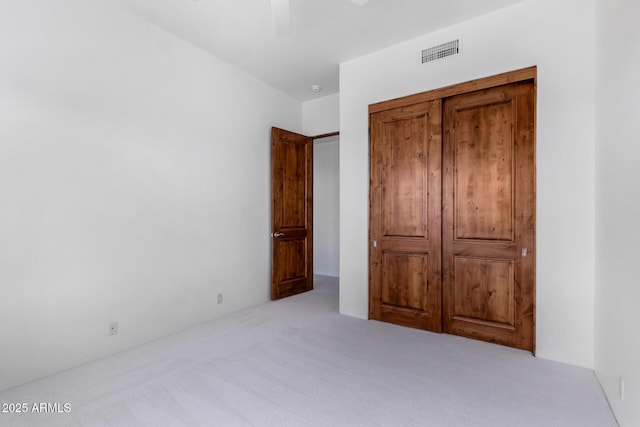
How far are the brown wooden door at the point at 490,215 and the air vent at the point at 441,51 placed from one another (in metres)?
0.45

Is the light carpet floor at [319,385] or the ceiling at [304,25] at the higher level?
the ceiling at [304,25]

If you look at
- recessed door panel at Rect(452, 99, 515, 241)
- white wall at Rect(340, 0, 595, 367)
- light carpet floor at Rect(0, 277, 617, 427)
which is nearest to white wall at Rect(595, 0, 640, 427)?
white wall at Rect(340, 0, 595, 367)

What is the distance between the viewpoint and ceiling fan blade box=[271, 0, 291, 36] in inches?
74.7

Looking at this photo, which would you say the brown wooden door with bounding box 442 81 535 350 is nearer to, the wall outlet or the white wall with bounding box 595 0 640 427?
the white wall with bounding box 595 0 640 427

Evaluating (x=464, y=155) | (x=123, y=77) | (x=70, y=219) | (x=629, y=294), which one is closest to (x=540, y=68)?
(x=464, y=155)

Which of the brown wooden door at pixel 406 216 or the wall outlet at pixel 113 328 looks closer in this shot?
the wall outlet at pixel 113 328

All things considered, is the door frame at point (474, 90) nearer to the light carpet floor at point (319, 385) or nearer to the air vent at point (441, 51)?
the air vent at point (441, 51)

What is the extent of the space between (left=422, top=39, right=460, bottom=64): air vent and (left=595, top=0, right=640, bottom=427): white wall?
1061 millimetres

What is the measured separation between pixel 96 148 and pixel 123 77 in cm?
72

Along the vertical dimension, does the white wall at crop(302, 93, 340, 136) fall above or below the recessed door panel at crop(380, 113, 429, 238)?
above

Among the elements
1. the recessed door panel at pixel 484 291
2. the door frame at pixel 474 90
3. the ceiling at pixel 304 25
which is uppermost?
the ceiling at pixel 304 25

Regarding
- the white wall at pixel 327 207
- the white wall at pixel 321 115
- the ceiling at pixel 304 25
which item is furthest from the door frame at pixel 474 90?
the white wall at pixel 327 207

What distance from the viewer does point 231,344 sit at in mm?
2973

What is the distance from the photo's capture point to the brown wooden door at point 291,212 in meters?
4.54
